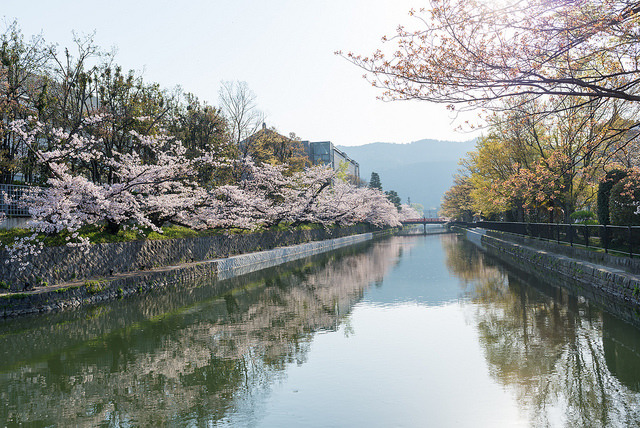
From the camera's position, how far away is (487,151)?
47406 mm

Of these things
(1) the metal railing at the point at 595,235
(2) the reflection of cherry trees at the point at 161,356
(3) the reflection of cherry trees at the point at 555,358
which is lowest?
(2) the reflection of cherry trees at the point at 161,356

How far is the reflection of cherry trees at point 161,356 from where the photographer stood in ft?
24.1

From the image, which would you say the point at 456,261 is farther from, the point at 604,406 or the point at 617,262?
the point at 604,406

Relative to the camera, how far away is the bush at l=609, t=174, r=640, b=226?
21766 millimetres

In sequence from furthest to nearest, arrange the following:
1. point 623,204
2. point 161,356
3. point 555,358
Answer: point 623,204 < point 161,356 < point 555,358

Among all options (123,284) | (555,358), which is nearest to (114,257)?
(123,284)

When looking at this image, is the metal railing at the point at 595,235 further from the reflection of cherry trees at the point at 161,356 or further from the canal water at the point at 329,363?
the reflection of cherry trees at the point at 161,356

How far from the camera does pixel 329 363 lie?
9289 mm

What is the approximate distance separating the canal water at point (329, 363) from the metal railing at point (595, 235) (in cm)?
345

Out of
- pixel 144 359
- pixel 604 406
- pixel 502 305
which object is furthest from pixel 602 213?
pixel 144 359

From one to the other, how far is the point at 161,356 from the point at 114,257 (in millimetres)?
12180

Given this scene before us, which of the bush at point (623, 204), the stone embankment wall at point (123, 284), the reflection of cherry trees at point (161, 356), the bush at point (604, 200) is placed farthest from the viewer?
the bush at point (604, 200)

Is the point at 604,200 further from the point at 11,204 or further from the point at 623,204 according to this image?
the point at 11,204

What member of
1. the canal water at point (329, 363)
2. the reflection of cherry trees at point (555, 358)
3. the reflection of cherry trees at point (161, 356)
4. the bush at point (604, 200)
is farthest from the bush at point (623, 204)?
the reflection of cherry trees at point (161, 356)
